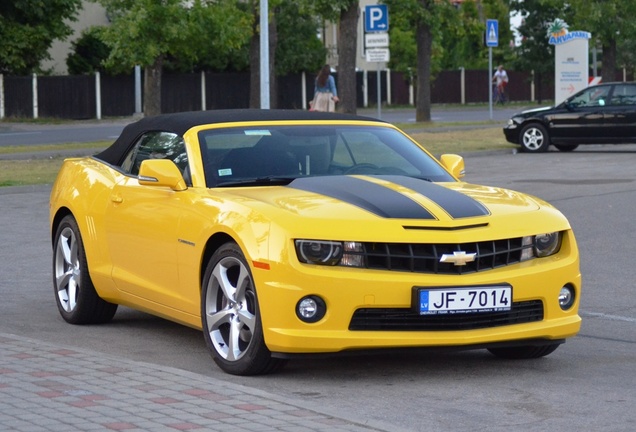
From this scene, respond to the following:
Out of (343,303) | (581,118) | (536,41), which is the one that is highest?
(536,41)

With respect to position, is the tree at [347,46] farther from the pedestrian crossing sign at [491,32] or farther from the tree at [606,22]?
the tree at [606,22]

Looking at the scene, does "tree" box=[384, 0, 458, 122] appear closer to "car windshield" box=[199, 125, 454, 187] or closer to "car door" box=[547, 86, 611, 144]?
"car door" box=[547, 86, 611, 144]

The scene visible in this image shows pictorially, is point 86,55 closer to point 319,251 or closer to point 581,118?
point 581,118

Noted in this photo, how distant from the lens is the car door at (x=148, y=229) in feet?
25.6

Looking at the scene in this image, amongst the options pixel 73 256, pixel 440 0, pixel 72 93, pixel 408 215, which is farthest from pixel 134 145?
pixel 72 93

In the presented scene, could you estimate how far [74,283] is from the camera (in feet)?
29.7

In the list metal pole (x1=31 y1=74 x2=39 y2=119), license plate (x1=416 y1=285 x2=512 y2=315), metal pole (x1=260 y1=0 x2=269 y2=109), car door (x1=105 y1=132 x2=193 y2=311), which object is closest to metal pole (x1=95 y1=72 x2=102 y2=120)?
metal pole (x1=31 y1=74 x2=39 y2=119)

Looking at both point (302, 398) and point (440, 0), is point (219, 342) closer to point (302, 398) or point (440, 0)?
point (302, 398)

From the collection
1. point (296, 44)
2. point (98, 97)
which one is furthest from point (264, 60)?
point (296, 44)

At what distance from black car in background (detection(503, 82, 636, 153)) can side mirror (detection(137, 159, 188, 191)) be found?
852 inches

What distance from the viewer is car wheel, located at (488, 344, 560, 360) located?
7.52 metres

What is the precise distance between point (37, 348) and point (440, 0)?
35.7 metres

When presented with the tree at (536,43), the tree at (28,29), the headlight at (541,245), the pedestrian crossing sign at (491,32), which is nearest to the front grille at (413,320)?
the headlight at (541,245)

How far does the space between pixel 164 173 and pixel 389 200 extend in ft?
4.76
